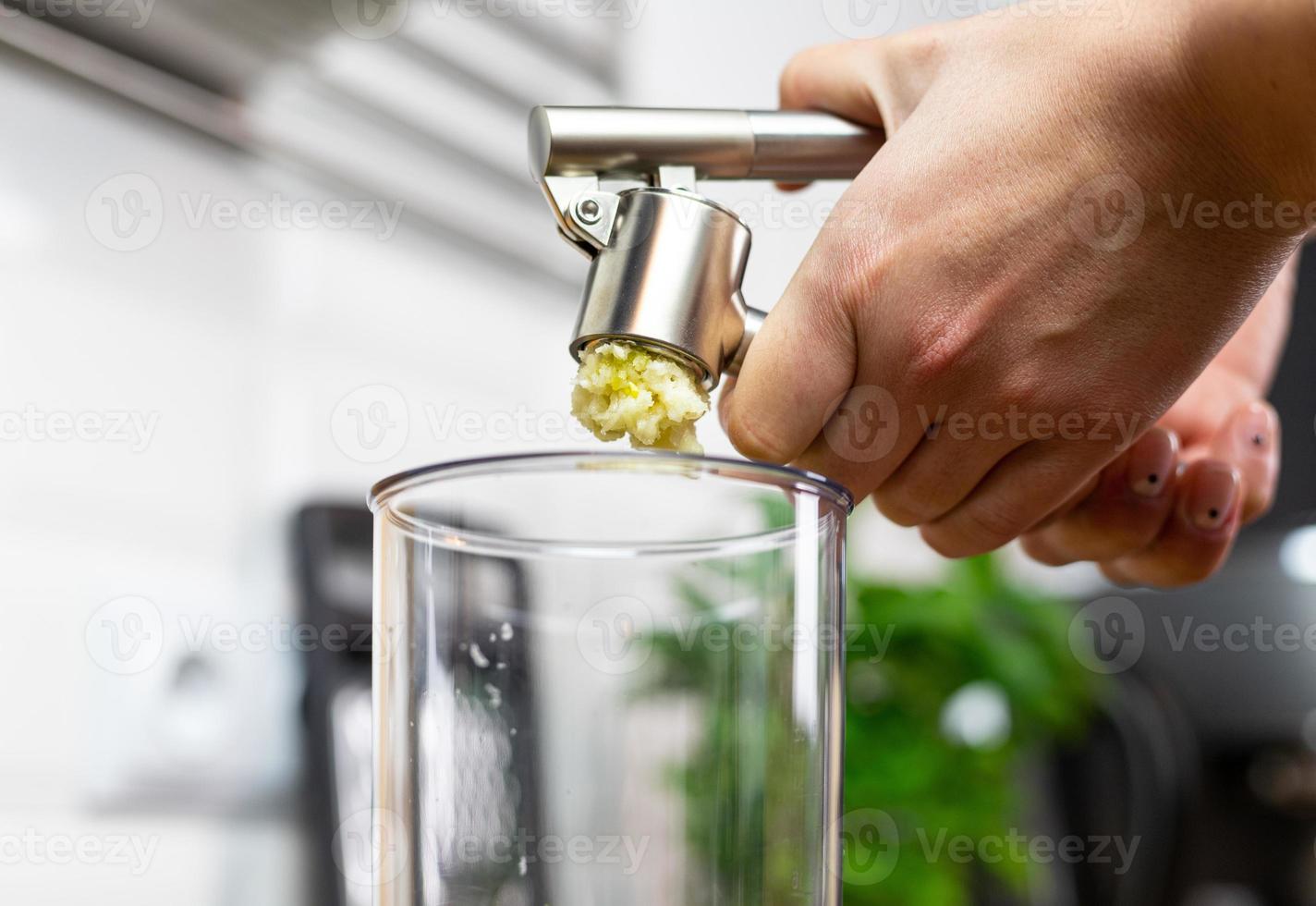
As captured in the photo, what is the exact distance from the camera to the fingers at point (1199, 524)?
0.64 meters

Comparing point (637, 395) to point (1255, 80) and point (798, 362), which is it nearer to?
point (798, 362)

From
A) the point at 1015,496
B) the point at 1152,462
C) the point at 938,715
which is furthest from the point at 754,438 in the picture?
the point at 938,715

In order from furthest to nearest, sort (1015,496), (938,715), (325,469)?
(938,715) < (325,469) < (1015,496)

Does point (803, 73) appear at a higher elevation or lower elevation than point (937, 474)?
higher

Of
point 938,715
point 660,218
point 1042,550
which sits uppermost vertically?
point 660,218

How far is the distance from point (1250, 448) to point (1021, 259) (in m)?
0.34

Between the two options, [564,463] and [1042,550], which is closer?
[564,463]

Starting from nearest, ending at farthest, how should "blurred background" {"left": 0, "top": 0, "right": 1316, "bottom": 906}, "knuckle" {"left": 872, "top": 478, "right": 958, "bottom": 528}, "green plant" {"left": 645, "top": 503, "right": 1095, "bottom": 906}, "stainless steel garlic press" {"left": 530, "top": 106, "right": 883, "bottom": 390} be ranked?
"stainless steel garlic press" {"left": 530, "top": 106, "right": 883, "bottom": 390}
"knuckle" {"left": 872, "top": 478, "right": 958, "bottom": 528}
"blurred background" {"left": 0, "top": 0, "right": 1316, "bottom": 906}
"green plant" {"left": 645, "top": 503, "right": 1095, "bottom": 906}

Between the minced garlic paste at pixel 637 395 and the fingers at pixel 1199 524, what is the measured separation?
1.14 ft

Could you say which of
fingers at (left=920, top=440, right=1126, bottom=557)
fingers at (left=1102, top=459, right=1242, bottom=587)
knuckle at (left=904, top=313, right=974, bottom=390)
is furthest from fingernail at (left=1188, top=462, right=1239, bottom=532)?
knuckle at (left=904, top=313, right=974, bottom=390)

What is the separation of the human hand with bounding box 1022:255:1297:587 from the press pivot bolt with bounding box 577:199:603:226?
0.31m

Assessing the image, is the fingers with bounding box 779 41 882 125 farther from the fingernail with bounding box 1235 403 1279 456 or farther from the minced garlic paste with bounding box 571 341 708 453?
the fingernail with bounding box 1235 403 1279 456

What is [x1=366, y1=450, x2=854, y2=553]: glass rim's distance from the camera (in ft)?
1.07

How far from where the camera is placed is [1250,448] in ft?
2.23
